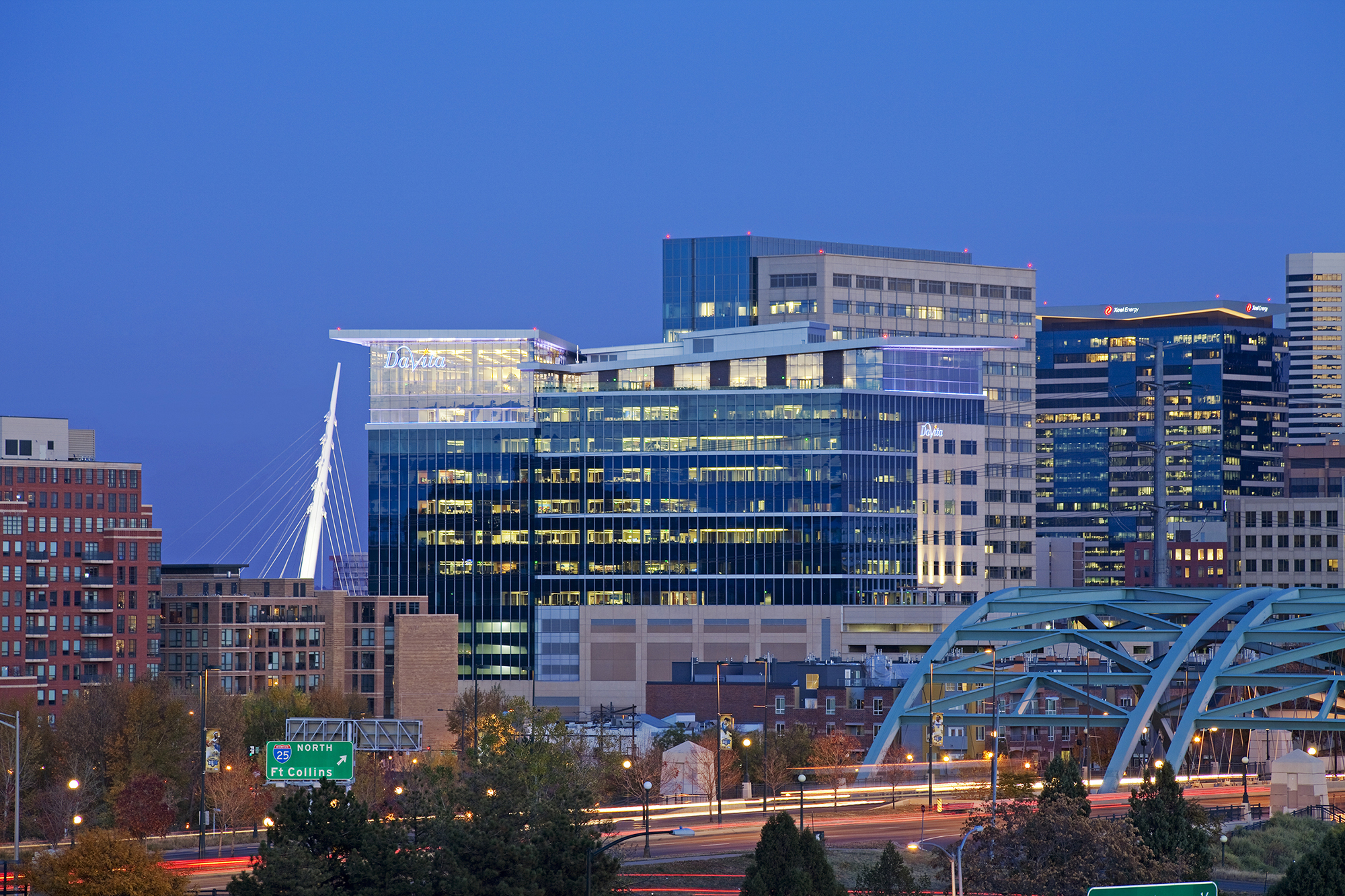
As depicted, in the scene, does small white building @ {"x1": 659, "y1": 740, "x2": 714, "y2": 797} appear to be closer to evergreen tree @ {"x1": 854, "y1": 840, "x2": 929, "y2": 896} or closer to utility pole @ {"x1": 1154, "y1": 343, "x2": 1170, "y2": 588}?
utility pole @ {"x1": 1154, "y1": 343, "x2": 1170, "y2": 588}

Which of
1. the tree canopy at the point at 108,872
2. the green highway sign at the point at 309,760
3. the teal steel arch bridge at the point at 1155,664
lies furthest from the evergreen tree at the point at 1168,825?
the teal steel arch bridge at the point at 1155,664

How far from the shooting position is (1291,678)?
445ft

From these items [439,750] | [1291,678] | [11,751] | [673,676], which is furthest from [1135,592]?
[11,751]

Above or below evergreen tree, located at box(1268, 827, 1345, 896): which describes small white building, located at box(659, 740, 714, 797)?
below

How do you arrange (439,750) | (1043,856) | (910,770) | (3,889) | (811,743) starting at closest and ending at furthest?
(1043,856)
(3,889)
(910,770)
(811,743)
(439,750)

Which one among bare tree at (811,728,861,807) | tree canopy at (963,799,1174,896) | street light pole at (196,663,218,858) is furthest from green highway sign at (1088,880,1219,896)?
bare tree at (811,728,861,807)

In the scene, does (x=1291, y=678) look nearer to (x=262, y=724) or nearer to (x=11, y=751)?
(x=262, y=724)

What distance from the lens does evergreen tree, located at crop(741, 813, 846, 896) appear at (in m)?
68.6

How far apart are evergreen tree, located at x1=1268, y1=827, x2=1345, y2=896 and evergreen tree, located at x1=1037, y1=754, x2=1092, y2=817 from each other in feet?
A: 25.4

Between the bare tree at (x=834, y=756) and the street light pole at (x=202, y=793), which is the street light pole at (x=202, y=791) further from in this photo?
the bare tree at (x=834, y=756)

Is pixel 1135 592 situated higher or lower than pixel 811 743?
higher

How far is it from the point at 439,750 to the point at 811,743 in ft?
136

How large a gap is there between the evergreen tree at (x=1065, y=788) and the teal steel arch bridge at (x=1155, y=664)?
40.5m

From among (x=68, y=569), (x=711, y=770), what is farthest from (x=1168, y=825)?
(x=68, y=569)
